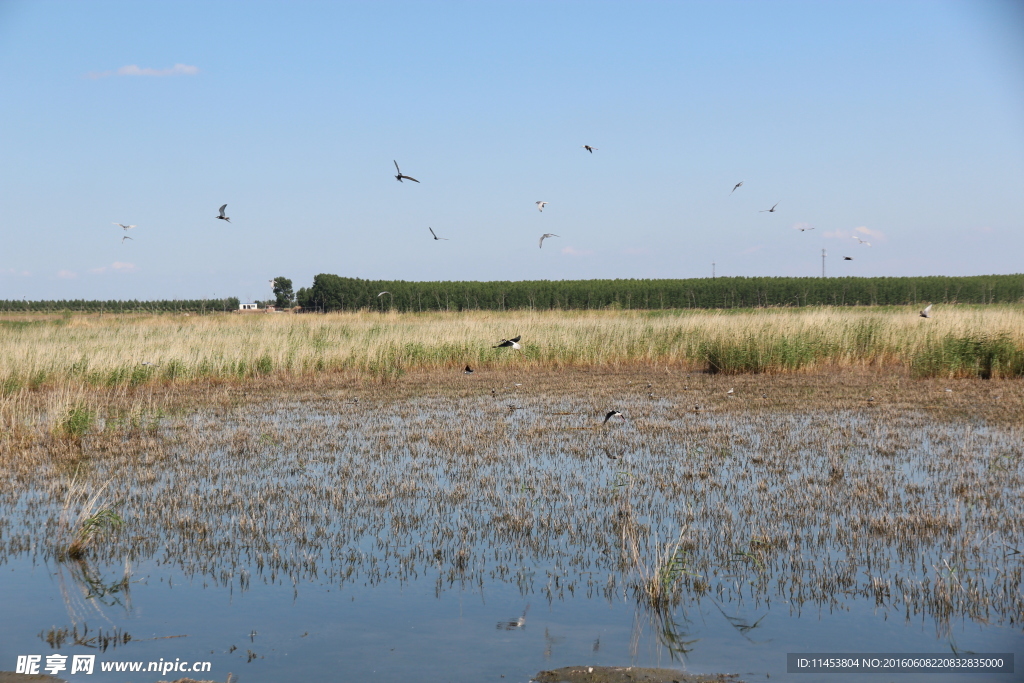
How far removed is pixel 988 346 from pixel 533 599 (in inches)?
569

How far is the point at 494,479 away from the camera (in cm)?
732

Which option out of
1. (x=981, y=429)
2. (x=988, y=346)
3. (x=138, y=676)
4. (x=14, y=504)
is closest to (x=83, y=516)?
(x=14, y=504)

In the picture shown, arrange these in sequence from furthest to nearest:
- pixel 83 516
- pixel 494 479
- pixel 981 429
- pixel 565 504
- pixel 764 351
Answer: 1. pixel 764 351
2. pixel 981 429
3. pixel 494 479
4. pixel 565 504
5. pixel 83 516

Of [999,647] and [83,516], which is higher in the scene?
[83,516]

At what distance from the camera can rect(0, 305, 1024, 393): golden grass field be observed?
50.9 feet

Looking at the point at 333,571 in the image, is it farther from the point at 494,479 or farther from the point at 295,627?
the point at 494,479

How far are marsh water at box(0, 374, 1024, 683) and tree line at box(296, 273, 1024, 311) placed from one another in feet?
147

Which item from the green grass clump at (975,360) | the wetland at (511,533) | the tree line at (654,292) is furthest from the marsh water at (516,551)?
the tree line at (654,292)

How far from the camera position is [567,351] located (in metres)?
19.3

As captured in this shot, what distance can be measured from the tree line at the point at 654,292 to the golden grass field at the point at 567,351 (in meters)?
33.0

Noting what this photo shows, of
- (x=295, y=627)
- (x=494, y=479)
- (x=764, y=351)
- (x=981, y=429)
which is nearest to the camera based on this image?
(x=295, y=627)

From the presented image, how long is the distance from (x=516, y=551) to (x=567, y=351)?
14044 mm

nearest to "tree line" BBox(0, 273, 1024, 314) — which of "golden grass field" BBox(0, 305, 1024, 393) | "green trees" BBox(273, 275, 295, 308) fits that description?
"green trees" BBox(273, 275, 295, 308)

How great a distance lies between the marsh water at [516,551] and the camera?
13.1 ft
